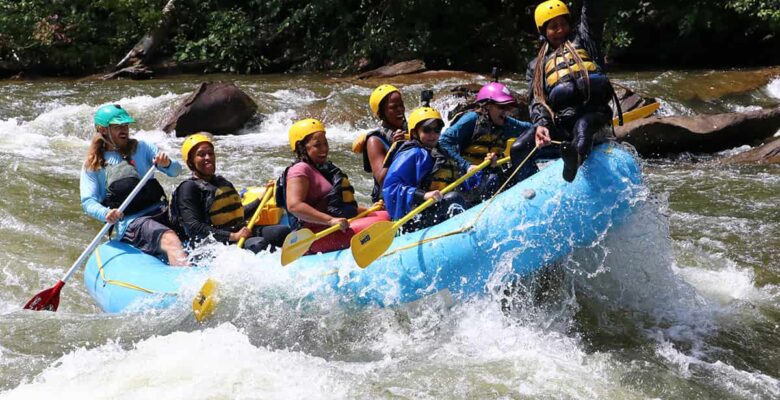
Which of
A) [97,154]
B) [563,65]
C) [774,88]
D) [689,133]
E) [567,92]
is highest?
[563,65]

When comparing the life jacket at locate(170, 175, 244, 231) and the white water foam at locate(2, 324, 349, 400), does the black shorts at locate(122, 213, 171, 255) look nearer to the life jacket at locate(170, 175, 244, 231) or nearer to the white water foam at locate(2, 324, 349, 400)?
the life jacket at locate(170, 175, 244, 231)

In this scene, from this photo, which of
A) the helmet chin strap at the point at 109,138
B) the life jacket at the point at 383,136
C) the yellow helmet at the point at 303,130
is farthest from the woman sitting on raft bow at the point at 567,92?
the helmet chin strap at the point at 109,138

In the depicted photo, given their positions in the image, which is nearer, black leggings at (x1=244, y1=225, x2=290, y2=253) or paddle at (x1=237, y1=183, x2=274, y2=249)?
paddle at (x1=237, y1=183, x2=274, y2=249)

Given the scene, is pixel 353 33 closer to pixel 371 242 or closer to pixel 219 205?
pixel 219 205

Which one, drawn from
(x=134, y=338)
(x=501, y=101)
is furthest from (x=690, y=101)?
(x=134, y=338)

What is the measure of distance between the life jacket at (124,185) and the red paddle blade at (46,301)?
Result: 0.62m

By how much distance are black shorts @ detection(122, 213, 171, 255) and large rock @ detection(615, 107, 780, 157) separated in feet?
19.3

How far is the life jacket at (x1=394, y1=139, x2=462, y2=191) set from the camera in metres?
5.25

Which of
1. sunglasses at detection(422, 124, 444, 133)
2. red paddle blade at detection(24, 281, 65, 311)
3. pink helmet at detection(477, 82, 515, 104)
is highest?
pink helmet at detection(477, 82, 515, 104)

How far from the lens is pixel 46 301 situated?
5664 mm

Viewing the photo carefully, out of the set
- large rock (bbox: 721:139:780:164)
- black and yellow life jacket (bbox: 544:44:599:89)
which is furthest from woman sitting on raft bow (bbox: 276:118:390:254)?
large rock (bbox: 721:139:780:164)

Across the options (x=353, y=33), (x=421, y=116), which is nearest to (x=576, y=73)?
(x=421, y=116)

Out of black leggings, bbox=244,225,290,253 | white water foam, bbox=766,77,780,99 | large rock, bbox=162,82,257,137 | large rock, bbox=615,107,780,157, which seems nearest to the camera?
black leggings, bbox=244,225,290,253

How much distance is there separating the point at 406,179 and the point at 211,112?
726 cm
